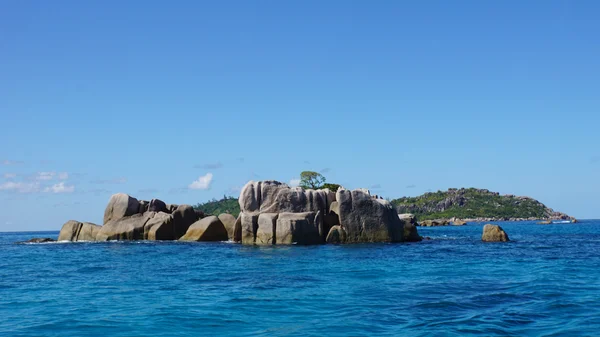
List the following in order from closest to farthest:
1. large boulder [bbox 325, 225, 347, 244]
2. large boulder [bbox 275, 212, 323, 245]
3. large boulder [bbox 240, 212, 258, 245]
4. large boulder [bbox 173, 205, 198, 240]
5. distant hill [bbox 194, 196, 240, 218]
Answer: large boulder [bbox 275, 212, 323, 245] → large boulder [bbox 325, 225, 347, 244] → large boulder [bbox 240, 212, 258, 245] → large boulder [bbox 173, 205, 198, 240] → distant hill [bbox 194, 196, 240, 218]

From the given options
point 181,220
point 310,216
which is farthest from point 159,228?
point 310,216

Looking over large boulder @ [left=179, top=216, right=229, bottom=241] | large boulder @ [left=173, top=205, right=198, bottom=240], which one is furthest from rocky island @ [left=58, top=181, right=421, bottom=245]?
large boulder @ [left=173, top=205, right=198, bottom=240]

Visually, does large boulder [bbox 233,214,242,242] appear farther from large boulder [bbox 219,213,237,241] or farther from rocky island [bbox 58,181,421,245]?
large boulder [bbox 219,213,237,241]

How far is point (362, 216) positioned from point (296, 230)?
6.06 metres

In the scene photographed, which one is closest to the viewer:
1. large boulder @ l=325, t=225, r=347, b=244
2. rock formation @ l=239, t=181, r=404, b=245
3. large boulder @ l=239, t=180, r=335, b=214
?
rock formation @ l=239, t=181, r=404, b=245

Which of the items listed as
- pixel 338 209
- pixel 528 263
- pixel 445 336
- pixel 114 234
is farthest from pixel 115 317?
pixel 114 234

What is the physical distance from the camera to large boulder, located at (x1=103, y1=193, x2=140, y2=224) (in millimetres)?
61656

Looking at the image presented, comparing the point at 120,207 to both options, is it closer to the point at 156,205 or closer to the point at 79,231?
the point at 156,205

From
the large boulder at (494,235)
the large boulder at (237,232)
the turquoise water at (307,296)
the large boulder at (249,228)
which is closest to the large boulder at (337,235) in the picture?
the large boulder at (249,228)

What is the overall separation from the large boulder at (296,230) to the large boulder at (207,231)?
39.5ft

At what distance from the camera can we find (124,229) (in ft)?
199

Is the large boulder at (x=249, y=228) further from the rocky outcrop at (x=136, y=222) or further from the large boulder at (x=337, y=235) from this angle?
the rocky outcrop at (x=136, y=222)

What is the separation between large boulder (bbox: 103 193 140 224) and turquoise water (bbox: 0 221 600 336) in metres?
23.8

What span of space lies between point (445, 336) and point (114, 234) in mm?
51005
